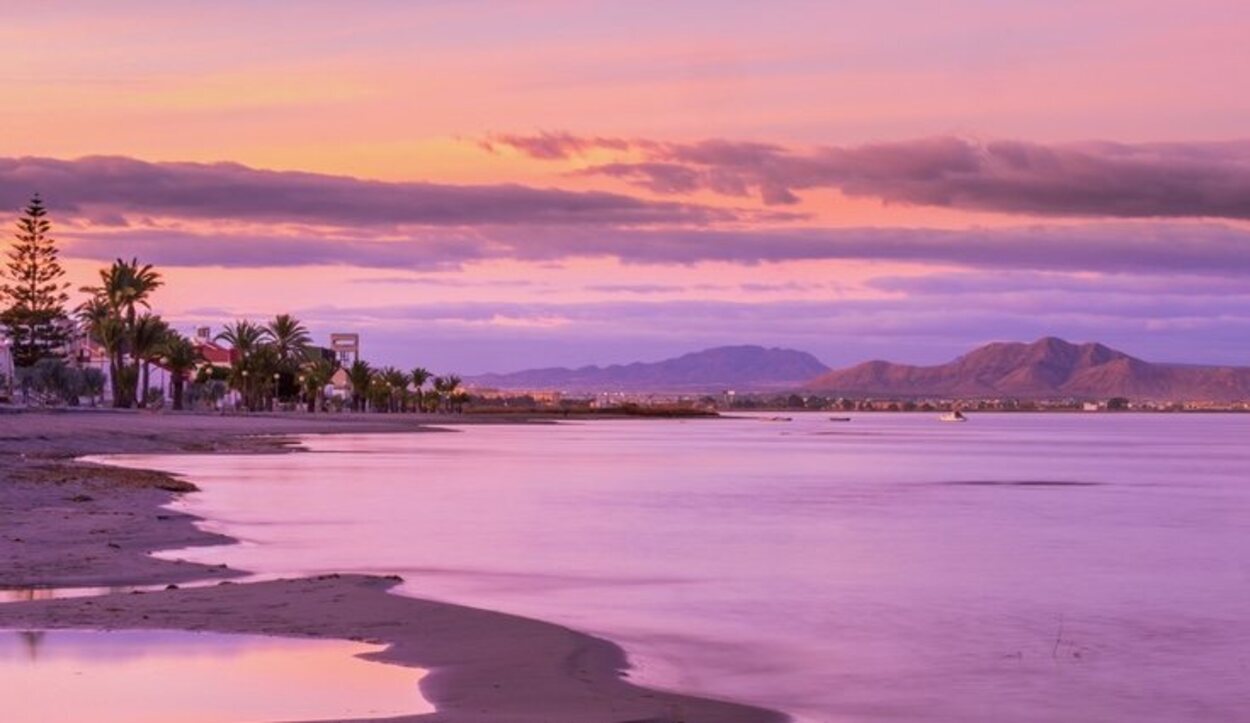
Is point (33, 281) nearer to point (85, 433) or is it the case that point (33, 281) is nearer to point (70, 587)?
point (85, 433)

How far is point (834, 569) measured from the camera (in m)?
26.6

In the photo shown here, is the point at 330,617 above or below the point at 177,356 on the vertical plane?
below

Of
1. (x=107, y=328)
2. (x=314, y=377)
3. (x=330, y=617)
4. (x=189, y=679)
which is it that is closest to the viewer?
(x=189, y=679)

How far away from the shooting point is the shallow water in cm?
1283

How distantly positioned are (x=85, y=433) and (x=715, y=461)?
26661mm

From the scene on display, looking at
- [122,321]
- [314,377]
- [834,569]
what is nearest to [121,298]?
[122,321]

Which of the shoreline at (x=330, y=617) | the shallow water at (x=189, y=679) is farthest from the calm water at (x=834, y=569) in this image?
the shallow water at (x=189, y=679)

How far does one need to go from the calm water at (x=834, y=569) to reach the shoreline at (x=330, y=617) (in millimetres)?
828

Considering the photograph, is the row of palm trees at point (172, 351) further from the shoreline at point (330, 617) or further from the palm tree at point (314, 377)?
the shoreline at point (330, 617)

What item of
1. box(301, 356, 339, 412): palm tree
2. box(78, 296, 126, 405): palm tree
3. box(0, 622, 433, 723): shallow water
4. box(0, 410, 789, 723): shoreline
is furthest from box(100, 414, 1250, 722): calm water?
box(301, 356, 339, 412): palm tree

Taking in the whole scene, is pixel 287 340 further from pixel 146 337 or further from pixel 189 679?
pixel 189 679

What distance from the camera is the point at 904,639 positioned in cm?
1867

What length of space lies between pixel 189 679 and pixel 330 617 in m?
3.80

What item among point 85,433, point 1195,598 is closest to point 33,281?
point 85,433
